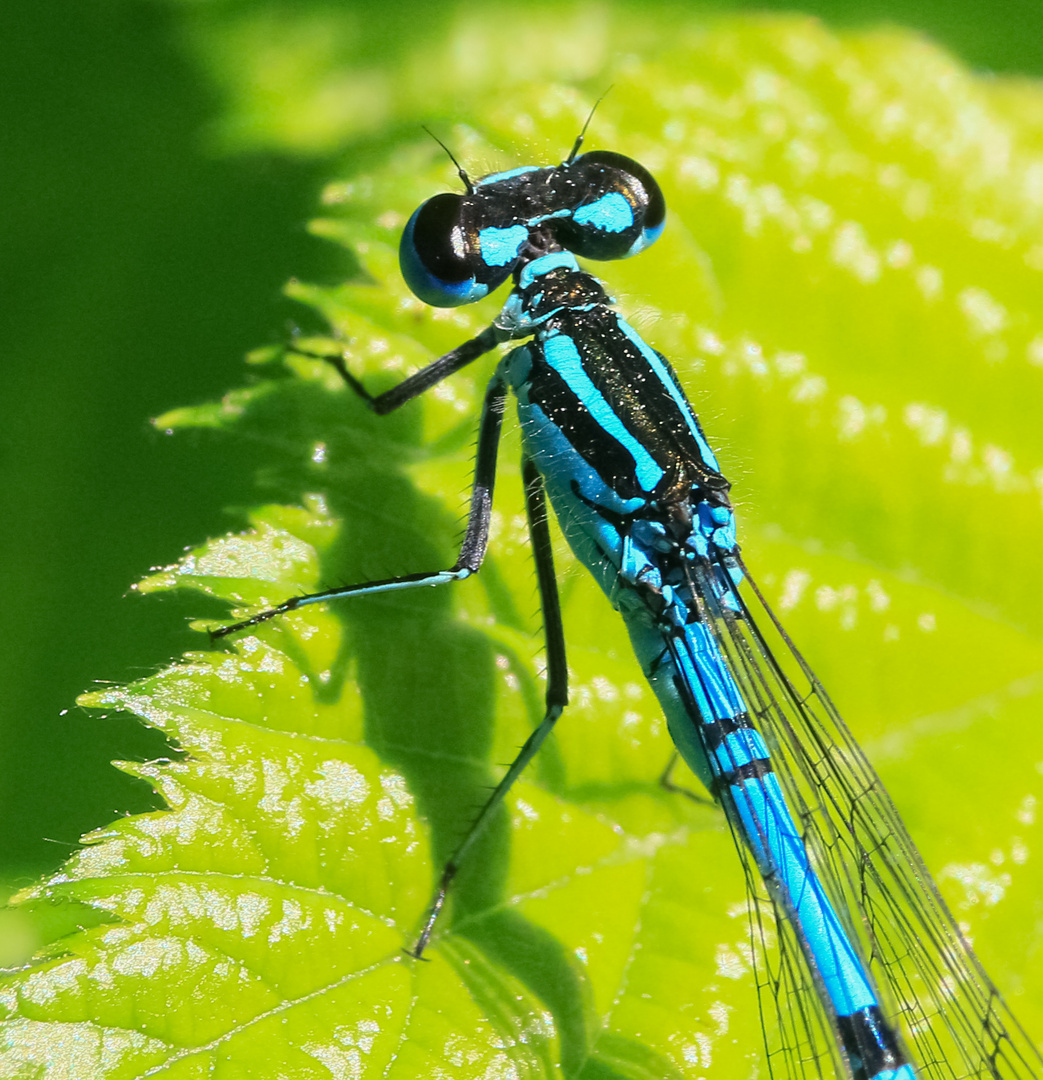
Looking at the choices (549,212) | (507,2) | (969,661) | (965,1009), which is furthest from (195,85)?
(965,1009)

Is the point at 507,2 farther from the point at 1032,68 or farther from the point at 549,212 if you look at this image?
the point at 549,212

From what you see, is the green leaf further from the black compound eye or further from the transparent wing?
the black compound eye

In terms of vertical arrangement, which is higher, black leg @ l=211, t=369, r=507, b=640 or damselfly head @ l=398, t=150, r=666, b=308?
damselfly head @ l=398, t=150, r=666, b=308

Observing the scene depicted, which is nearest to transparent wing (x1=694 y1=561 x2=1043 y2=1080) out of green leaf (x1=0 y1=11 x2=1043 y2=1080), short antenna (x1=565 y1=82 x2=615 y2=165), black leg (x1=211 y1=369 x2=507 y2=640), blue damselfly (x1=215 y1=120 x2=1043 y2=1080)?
blue damselfly (x1=215 y1=120 x2=1043 y2=1080)

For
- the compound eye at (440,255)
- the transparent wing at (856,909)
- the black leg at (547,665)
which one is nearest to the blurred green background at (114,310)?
the compound eye at (440,255)

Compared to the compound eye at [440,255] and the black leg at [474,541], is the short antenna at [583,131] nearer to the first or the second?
the compound eye at [440,255]

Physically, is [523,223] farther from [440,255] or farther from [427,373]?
[427,373]
